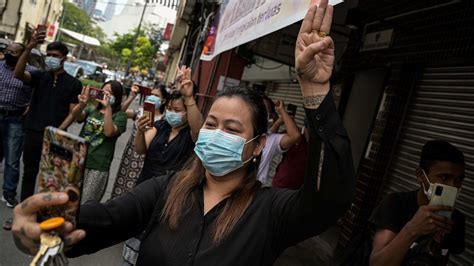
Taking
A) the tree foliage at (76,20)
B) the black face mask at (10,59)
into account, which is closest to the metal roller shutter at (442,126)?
the black face mask at (10,59)

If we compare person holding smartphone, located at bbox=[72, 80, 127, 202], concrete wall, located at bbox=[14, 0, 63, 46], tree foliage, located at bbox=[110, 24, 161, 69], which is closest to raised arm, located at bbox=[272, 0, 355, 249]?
person holding smartphone, located at bbox=[72, 80, 127, 202]

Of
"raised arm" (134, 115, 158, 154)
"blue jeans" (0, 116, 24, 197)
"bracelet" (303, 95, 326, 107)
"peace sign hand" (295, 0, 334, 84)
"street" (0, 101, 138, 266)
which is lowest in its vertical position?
"street" (0, 101, 138, 266)

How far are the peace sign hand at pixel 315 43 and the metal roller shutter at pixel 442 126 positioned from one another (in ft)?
10.4

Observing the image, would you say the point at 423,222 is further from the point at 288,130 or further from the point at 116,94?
the point at 116,94

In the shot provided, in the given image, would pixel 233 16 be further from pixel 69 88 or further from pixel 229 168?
pixel 229 168

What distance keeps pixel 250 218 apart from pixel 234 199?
0.13m

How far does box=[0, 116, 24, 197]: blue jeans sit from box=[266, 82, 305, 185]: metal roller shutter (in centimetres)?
481

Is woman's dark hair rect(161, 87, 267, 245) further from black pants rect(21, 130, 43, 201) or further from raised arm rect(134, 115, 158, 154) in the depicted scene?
black pants rect(21, 130, 43, 201)

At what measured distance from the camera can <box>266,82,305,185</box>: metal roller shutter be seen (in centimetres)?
824

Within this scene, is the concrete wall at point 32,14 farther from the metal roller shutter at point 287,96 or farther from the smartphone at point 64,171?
the smartphone at point 64,171

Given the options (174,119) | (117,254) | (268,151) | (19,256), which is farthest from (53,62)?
(268,151)

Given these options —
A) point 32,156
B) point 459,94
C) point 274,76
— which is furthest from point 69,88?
point 274,76

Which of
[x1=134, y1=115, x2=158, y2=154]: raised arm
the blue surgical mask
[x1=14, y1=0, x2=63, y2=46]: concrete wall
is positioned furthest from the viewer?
[x1=14, y1=0, x2=63, y2=46]: concrete wall

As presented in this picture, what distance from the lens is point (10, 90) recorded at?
4633mm
